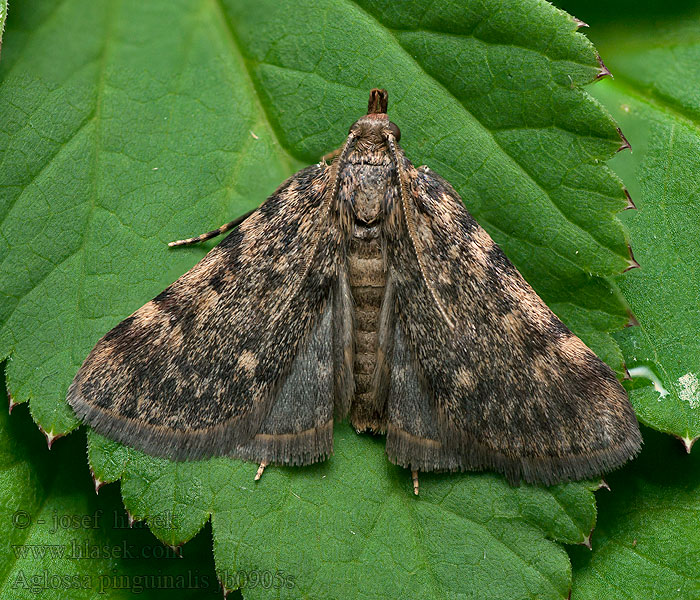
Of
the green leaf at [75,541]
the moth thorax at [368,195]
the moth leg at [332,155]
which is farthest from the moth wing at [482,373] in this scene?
the green leaf at [75,541]

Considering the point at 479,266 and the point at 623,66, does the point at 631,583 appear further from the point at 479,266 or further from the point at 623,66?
the point at 623,66

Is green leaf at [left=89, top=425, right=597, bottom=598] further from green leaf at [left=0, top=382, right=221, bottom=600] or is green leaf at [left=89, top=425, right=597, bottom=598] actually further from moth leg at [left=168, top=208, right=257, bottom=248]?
moth leg at [left=168, top=208, right=257, bottom=248]

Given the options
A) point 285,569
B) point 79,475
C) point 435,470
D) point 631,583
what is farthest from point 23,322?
point 631,583

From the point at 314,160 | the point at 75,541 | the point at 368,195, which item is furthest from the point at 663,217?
the point at 75,541

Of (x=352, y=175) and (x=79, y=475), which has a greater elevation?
(x=352, y=175)

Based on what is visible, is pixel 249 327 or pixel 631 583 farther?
pixel 631 583

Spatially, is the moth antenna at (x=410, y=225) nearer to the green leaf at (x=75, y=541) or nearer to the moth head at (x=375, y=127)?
the moth head at (x=375, y=127)

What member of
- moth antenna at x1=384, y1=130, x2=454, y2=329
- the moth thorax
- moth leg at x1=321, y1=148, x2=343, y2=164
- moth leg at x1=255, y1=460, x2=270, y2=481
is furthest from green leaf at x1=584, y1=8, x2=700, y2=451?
moth leg at x1=255, y1=460, x2=270, y2=481
